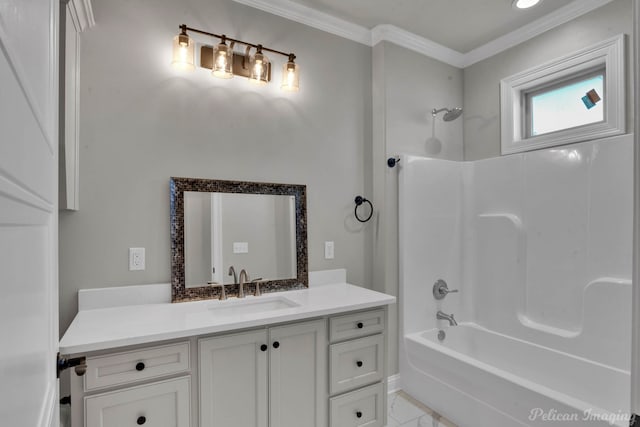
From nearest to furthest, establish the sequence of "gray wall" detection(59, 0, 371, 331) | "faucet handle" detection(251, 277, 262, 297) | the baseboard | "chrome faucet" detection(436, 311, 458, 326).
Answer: "gray wall" detection(59, 0, 371, 331) < "faucet handle" detection(251, 277, 262, 297) < the baseboard < "chrome faucet" detection(436, 311, 458, 326)

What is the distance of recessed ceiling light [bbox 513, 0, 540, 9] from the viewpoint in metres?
2.25

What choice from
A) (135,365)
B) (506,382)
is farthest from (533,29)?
(135,365)

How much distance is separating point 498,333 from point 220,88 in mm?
Answer: 2690

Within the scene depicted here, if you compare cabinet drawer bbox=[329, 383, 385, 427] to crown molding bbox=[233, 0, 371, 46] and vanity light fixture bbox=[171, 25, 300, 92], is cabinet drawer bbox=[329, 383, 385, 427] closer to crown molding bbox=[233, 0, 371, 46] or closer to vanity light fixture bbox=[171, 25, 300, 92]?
vanity light fixture bbox=[171, 25, 300, 92]

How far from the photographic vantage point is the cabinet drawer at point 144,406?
1.30 m

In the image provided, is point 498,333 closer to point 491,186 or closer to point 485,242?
point 485,242

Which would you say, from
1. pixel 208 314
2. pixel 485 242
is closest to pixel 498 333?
pixel 485 242

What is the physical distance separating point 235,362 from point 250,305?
457 millimetres

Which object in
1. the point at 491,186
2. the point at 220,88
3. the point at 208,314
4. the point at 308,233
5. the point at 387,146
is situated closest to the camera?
the point at 208,314

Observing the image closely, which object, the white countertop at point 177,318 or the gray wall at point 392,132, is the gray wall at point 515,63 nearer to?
the gray wall at point 392,132

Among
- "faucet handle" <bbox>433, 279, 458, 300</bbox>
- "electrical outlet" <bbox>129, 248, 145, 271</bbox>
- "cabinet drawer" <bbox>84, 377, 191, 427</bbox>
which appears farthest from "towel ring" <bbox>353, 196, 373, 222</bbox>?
"cabinet drawer" <bbox>84, 377, 191, 427</bbox>

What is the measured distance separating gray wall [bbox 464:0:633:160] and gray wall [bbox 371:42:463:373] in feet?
1.61

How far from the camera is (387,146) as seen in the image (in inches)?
102

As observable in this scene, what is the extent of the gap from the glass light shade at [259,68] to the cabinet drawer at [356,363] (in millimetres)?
1622
